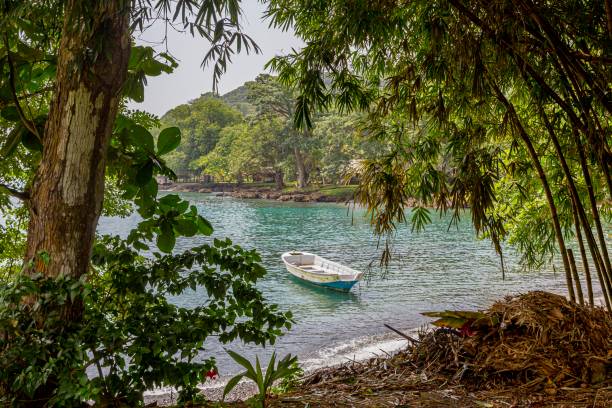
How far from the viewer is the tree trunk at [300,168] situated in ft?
106

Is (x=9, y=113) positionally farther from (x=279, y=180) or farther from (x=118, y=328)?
(x=279, y=180)

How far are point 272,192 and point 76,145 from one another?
111ft

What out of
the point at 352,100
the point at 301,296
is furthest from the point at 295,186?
the point at 352,100

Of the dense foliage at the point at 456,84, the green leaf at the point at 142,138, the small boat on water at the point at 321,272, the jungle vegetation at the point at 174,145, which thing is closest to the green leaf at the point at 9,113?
the jungle vegetation at the point at 174,145

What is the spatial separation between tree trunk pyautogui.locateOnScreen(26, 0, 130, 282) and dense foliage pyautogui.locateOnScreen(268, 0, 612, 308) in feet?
4.34

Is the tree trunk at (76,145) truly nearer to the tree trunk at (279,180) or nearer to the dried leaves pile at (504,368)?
the dried leaves pile at (504,368)

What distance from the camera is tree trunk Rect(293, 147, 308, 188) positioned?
106 ft

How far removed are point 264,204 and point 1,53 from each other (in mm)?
28842

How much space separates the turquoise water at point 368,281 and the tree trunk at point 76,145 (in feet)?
6.34

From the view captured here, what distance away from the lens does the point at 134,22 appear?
3.82 feet

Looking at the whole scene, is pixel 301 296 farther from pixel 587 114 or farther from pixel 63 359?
pixel 63 359

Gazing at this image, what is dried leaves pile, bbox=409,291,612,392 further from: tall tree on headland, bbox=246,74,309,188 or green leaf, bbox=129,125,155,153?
tall tree on headland, bbox=246,74,309,188

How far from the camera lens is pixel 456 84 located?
9.54 feet

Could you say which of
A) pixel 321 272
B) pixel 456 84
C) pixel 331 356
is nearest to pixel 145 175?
pixel 456 84
